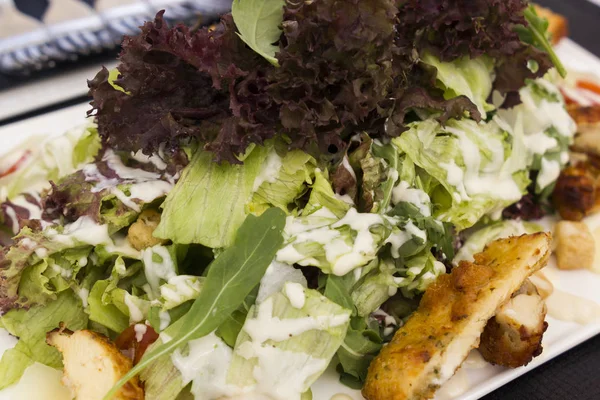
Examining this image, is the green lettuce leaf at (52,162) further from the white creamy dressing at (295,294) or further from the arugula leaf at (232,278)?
→ the white creamy dressing at (295,294)

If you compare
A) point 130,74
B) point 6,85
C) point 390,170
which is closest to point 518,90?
point 390,170

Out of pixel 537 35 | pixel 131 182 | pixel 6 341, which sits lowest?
pixel 6 341

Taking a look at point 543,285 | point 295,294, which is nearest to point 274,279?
point 295,294

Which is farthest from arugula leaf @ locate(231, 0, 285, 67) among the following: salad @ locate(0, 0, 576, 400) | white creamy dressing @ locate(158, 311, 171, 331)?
white creamy dressing @ locate(158, 311, 171, 331)

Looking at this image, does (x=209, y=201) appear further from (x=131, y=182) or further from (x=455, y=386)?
(x=455, y=386)

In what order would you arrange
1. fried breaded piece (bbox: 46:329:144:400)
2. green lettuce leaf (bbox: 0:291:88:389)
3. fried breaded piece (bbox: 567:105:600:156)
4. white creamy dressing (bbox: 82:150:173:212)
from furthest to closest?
fried breaded piece (bbox: 567:105:600:156)
white creamy dressing (bbox: 82:150:173:212)
green lettuce leaf (bbox: 0:291:88:389)
fried breaded piece (bbox: 46:329:144:400)

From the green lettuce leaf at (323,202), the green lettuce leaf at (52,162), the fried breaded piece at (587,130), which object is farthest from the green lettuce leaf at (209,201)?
the fried breaded piece at (587,130)

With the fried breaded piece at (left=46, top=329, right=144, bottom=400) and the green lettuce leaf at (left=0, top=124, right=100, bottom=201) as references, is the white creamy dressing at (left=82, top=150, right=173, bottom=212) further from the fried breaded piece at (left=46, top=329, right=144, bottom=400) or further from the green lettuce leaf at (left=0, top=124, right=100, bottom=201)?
the fried breaded piece at (left=46, top=329, right=144, bottom=400)
